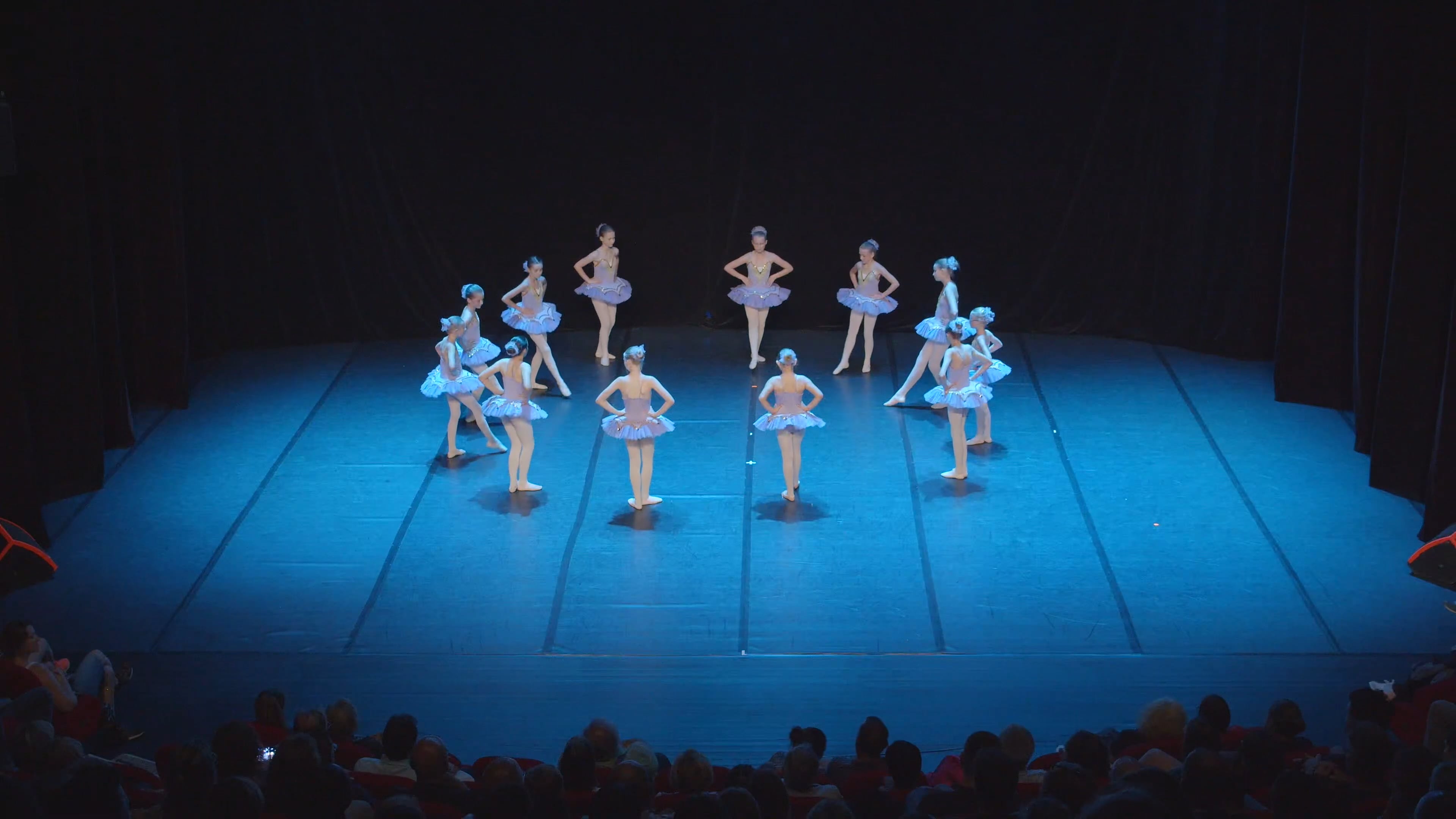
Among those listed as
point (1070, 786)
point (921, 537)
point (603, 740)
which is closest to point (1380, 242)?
point (921, 537)

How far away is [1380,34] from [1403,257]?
1514 mm

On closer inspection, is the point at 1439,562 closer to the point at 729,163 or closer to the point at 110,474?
the point at 729,163

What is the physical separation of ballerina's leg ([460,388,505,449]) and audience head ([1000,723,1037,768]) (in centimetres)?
600

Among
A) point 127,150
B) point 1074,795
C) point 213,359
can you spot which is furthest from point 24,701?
point 213,359

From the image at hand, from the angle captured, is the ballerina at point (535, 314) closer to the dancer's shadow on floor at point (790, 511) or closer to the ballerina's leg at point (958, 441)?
the dancer's shadow on floor at point (790, 511)

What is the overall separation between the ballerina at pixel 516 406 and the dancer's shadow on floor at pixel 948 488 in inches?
104

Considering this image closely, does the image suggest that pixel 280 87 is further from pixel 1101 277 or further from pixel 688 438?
pixel 1101 277

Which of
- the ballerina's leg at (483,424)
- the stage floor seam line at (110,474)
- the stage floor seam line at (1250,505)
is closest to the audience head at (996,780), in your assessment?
the stage floor seam line at (1250,505)

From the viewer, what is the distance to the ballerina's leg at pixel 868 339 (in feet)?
41.5

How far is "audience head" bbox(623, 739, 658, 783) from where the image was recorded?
225 inches

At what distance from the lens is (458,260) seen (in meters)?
13.9

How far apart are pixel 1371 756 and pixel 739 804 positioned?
2.24m

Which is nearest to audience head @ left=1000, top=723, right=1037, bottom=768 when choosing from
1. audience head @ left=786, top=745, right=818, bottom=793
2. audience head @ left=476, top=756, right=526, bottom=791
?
audience head @ left=786, top=745, right=818, bottom=793

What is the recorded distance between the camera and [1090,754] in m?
5.37
